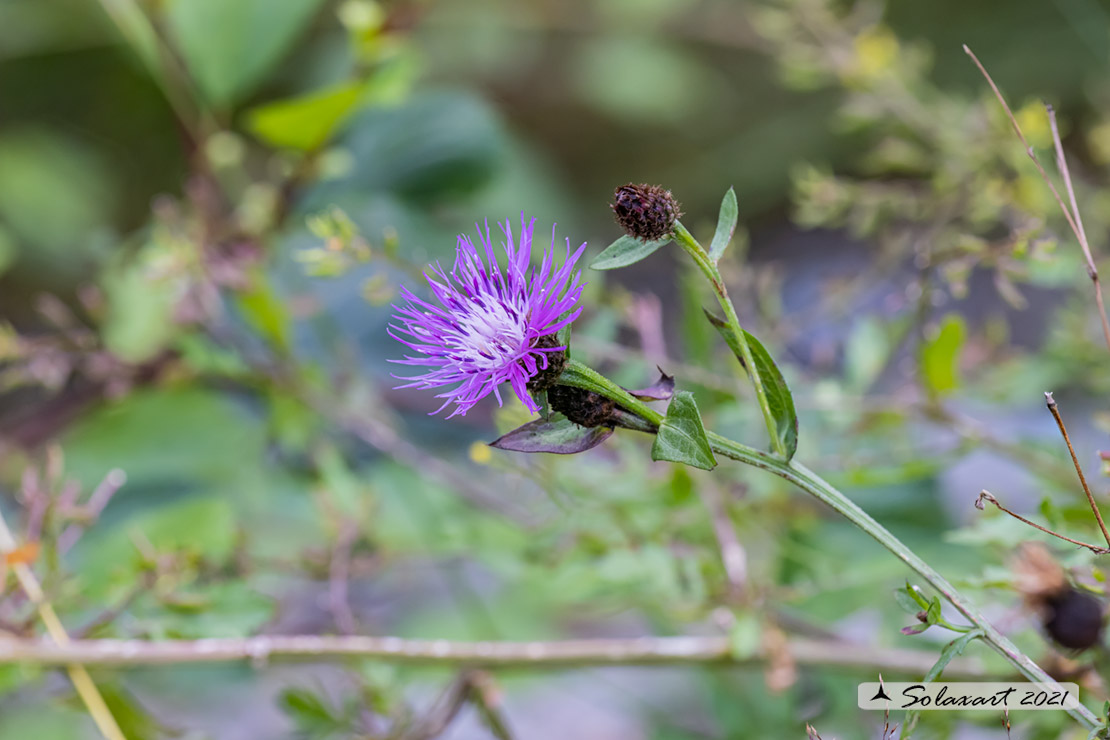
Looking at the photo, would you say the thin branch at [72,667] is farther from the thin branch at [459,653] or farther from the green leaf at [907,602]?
the green leaf at [907,602]

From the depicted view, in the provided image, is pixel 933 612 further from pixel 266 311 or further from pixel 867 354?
pixel 266 311

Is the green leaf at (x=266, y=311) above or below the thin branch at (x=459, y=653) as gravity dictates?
above

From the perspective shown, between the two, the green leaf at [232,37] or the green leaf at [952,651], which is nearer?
the green leaf at [952,651]

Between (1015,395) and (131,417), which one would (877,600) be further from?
(131,417)

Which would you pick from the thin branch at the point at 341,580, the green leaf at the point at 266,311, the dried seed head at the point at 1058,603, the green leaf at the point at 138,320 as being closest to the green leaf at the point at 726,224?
the dried seed head at the point at 1058,603

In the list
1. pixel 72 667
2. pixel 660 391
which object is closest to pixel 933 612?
pixel 660 391

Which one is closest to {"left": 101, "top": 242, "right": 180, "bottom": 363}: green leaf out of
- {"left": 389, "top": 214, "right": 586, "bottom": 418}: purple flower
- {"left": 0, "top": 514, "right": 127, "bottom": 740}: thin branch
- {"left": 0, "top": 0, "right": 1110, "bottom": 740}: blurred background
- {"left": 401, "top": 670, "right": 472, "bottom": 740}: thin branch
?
{"left": 0, "top": 0, "right": 1110, "bottom": 740}: blurred background

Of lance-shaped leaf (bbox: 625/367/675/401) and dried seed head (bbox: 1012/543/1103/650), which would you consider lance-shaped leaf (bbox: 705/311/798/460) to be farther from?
dried seed head (bbox: 1012/543/1103/650)
